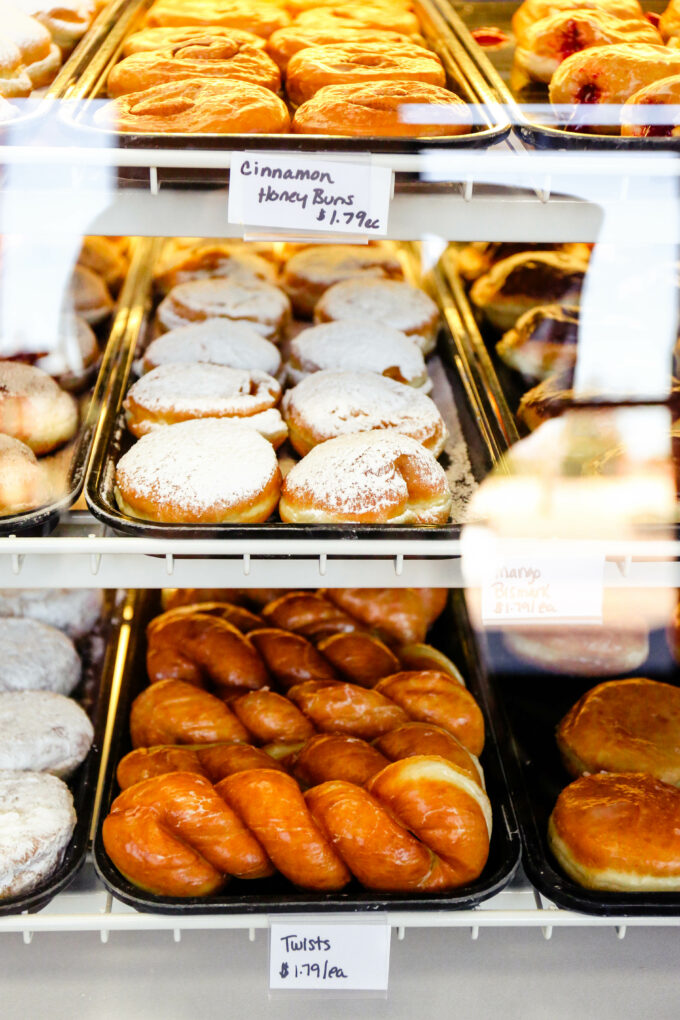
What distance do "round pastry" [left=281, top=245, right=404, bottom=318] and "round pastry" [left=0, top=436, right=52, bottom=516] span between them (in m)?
0.81

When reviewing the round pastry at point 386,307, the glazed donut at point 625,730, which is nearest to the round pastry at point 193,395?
the round pastry at point 386,307

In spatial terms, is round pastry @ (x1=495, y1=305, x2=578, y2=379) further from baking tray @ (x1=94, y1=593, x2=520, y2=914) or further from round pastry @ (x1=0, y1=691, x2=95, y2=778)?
round pastry @ (x1=0, y1=691, x2=95, y2=778)

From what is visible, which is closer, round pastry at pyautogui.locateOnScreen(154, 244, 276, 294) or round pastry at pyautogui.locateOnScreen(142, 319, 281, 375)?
round pastry at pyautogui.locateOnScreen(142, 319, 281, 375)

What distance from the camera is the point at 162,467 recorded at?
1.28 m

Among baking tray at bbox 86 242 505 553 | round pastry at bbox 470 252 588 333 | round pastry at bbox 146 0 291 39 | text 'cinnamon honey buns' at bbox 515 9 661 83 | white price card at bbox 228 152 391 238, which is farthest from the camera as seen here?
round pastry at bbox 470 252 588 333

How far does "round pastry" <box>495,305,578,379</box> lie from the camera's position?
1.75 m

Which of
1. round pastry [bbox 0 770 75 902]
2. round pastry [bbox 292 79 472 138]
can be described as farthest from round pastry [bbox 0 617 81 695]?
round pastry [bbox 292 79 472 138]

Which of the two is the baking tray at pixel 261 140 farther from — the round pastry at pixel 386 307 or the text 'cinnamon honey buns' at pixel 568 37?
the round pastry at pixel 386 307

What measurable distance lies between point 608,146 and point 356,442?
0.51 m

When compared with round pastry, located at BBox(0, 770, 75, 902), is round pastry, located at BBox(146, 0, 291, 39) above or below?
above

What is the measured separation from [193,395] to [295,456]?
19 centimetres

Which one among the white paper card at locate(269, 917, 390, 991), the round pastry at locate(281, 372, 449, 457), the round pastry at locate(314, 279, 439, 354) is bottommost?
the white paper card at locate(269, 917, 390, 991)

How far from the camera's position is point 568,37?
1406mm

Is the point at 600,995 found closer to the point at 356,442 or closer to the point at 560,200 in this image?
the point at 356,442
